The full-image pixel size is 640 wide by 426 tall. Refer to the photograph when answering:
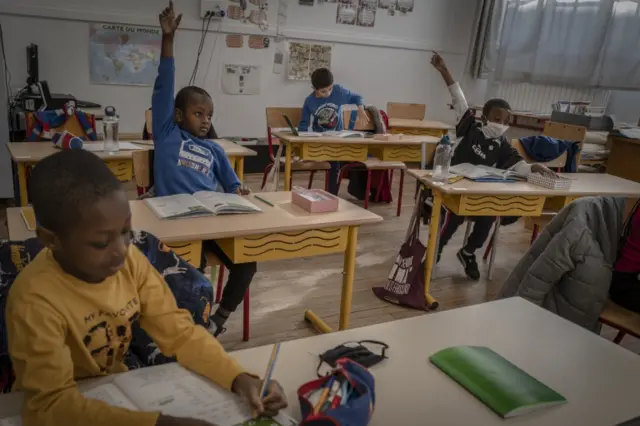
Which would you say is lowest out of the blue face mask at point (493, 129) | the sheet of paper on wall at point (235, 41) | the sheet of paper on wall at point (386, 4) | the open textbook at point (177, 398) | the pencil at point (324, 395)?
the open textbook at point (177, 398)

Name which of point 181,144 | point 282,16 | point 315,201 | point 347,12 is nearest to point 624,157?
point 347,12

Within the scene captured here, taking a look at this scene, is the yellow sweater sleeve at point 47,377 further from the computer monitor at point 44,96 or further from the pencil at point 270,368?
the computer monitor at point 44,96

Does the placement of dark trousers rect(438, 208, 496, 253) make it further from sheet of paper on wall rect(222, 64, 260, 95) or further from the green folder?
sheet of paper on wall rect(222, 64, 260, 95)

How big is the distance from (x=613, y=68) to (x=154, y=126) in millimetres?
5057

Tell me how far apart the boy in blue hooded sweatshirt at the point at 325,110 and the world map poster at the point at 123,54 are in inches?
68.0

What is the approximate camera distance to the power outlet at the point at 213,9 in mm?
5328

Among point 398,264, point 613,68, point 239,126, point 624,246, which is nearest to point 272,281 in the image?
point 398,264

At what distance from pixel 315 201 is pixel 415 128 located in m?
3.51

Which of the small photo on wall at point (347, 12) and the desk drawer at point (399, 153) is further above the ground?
the small photo on wall at point (347, 12)

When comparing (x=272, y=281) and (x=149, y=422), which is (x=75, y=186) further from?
(x=272, y=281)

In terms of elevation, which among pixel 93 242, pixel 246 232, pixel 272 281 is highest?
pixel 93 242

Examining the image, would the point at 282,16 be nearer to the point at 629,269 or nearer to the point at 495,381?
the point at 629,269

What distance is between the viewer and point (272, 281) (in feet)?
10.3

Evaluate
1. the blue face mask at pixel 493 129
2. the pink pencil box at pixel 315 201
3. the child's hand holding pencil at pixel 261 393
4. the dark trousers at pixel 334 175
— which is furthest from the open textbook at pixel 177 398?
the dark trousers at pixel 334 175
